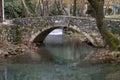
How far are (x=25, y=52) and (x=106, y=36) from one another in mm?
6633

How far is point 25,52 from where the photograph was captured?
99.9ft

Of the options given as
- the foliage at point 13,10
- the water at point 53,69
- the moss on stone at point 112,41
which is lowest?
the water at point 53,69

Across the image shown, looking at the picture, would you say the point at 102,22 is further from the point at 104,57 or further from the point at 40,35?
the point at 40,35

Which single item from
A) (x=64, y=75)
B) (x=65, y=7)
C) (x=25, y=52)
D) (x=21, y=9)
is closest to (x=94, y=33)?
(x=25, y=52)

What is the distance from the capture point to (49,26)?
3472 cm

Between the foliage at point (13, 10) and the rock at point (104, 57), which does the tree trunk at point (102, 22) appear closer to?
the rock at point (104, 57)

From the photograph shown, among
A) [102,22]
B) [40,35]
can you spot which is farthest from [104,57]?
[40,35]

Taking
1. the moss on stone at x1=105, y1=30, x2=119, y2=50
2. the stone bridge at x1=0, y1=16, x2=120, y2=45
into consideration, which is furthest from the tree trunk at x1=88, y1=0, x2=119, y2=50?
the stone bridge at x1=0, y1=16, x2=120, y2=45

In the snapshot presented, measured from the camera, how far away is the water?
22.0 metres

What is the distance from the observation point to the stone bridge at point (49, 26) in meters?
32.6

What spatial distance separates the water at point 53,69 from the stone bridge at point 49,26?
6.53ft

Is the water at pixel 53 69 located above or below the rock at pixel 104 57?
below

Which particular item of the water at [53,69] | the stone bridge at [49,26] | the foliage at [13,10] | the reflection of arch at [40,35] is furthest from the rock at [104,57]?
the foliage at [13,10]

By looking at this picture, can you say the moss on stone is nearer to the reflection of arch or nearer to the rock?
the rock
